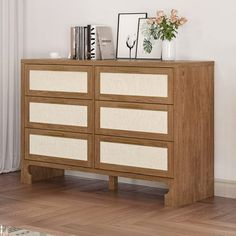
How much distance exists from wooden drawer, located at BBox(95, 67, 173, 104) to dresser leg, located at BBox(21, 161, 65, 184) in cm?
96

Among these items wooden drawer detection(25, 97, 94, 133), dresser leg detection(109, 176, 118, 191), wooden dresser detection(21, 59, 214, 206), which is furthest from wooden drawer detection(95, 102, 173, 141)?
dresser leg detection(109, 176, 118, 191)

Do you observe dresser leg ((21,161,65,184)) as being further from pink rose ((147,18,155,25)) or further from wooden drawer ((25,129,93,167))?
pink rose ((147,18,155,25))

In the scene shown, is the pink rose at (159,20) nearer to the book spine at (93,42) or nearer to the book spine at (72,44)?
the book spine at (93,42)

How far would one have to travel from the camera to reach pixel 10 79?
6.04 m

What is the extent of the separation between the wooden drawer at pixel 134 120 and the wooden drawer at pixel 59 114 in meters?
0.11

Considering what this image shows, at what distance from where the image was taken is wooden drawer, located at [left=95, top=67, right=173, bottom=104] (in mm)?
4707

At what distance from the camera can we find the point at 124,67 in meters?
4.90

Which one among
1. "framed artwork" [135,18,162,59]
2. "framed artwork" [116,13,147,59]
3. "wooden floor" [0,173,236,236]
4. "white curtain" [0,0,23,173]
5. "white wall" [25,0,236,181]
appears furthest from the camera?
"white curtain" [0,0,23,173]

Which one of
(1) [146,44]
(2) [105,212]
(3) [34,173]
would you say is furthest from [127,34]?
(2) [105,212]

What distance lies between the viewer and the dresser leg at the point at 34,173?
5.58m

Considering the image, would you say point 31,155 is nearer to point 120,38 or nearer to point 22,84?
point 22,84

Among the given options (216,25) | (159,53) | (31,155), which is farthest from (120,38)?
(31,155)

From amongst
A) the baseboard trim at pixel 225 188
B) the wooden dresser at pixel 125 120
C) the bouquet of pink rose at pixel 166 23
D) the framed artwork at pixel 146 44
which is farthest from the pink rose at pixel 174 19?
the baseboard trim at pixel 225 188

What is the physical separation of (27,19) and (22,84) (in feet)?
2.84
